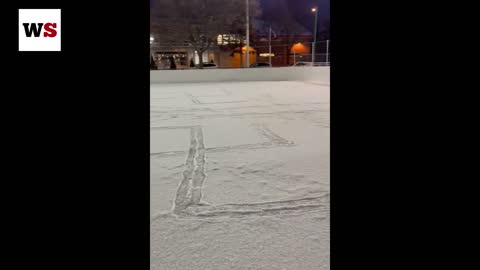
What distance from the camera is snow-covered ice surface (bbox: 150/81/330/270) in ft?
4.67

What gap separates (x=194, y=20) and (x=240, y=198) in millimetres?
22224

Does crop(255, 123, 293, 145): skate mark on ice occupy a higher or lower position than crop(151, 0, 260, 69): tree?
lower

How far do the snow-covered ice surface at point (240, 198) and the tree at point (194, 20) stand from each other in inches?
761

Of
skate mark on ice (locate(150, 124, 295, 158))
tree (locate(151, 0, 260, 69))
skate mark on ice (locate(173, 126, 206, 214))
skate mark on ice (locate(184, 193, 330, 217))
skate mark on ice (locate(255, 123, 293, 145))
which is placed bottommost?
skate mark on ice (locate(184, 193, 330, 217))

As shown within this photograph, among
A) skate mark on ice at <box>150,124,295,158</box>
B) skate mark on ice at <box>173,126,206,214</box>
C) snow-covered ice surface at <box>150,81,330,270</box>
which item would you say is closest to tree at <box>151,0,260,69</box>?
skate mark on ice at <box>150,124,295,158</box>

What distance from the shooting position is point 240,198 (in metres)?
2.07

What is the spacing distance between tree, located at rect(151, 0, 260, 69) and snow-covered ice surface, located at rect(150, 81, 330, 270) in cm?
1933

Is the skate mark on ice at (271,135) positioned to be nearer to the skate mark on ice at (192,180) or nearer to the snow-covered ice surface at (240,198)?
the snow-covered ice surface at (240,198)

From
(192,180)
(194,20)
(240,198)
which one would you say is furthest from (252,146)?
(194,20)

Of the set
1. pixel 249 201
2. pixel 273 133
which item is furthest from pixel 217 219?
pixel 273 133

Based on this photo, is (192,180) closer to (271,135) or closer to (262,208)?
(262,208)

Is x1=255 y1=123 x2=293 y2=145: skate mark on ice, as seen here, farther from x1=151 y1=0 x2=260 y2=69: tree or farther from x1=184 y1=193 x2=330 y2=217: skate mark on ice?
x1=151 y1=0 x2=260 y2=69: tree

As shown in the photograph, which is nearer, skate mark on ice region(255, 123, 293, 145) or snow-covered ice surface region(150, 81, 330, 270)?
snow-covered ice surface region(150, 81, 330, 270)

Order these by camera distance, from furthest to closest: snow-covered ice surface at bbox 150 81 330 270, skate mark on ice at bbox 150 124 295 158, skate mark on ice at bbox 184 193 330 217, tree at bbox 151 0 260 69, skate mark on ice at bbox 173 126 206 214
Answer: tree at bbox 151 0 260 69
skate mark on ice at bbox 150 124 295 158
skate mark on ice at bbox 173 126 206 214
skate mark on ice at bbox 184 193 330 217
snow-covered ice surface at bbox 150 81 330 270
